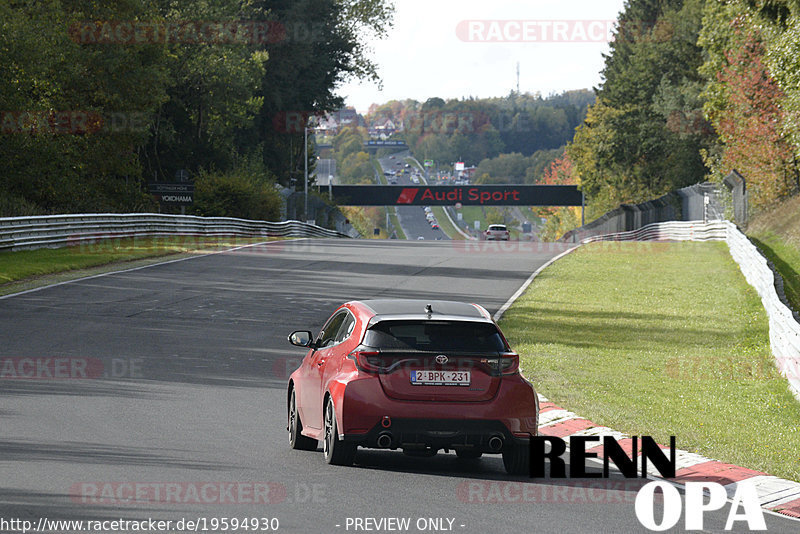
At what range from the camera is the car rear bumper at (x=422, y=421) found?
902cm

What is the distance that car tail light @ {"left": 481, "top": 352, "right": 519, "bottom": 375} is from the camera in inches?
364

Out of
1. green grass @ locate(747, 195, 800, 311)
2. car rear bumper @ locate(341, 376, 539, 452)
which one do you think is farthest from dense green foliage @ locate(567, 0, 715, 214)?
car rear bumper @ locate(341, 376, 539, 452)

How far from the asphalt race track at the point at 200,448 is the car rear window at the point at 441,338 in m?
1.04

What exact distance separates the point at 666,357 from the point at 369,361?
10016 millimetres

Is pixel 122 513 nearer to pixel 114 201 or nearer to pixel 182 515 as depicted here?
pixel 182 515

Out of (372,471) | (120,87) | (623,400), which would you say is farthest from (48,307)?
(120,87)

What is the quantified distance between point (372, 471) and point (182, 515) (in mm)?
2119

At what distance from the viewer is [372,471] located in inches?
368

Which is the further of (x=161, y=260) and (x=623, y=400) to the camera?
(x=161, y=260)

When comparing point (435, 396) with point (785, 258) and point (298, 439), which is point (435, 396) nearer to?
point (298, 439)

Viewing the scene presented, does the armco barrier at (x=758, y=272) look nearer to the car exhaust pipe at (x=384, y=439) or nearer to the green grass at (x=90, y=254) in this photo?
the car exhaust pipe at (x=384, y=439)

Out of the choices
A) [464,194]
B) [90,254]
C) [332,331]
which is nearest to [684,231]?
[90,254]

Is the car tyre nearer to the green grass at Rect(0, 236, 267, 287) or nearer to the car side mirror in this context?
the car side mirror

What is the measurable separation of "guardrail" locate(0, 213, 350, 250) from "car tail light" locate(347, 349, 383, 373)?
24215 mm
